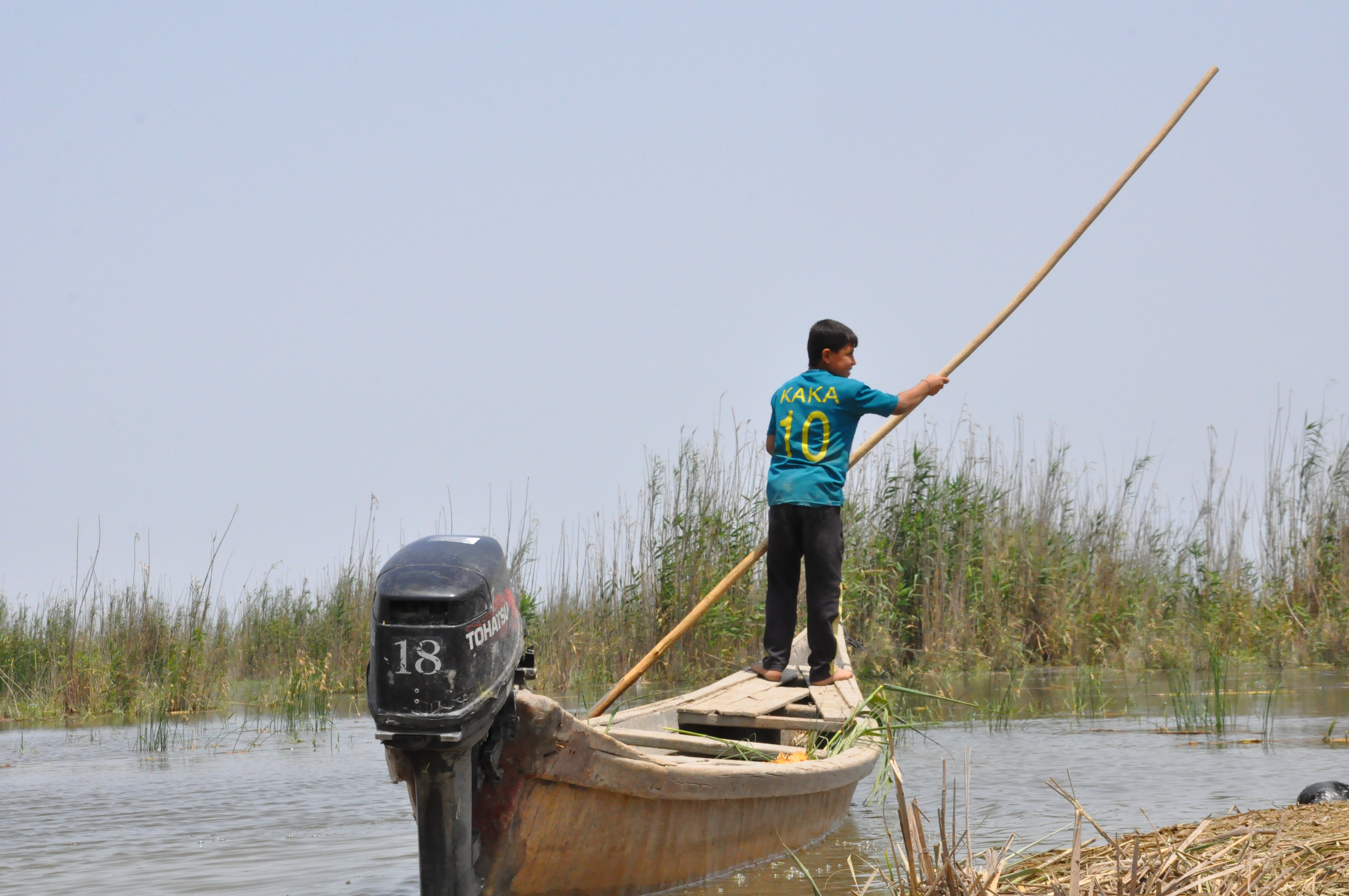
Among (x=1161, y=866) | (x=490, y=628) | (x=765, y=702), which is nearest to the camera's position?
(x=1161, y=866)

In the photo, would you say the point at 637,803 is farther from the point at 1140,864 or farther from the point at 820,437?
the point at 820,437

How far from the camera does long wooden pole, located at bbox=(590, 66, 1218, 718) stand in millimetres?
5512

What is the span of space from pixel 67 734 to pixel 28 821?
3576mm

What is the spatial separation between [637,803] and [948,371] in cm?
379

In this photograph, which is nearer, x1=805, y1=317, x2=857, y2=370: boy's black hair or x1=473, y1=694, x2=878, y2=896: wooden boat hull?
x1=473, y1=694, x2=878, y2=896: wooden boat hull

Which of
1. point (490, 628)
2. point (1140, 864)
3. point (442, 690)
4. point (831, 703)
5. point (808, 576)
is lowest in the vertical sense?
point (1140, 864)

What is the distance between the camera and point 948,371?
6371 mm

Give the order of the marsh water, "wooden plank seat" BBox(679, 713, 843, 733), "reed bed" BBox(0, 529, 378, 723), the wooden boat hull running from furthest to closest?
1. "reed bed" BBox(0, 529, 378, 723)
2. "wooden plank seat" BBox(679, 713, 843, 733)
3. the marsh water
4. the wooden boat hull

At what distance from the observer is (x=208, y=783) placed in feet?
20.0

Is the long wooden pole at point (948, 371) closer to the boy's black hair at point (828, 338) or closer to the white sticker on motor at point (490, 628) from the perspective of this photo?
the boy's black hair at point (828, 338)

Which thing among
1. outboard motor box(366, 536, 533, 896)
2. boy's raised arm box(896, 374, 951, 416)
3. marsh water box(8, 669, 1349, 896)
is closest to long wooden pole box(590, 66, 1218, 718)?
boy's raised arm box(896, 374, 951, 416)

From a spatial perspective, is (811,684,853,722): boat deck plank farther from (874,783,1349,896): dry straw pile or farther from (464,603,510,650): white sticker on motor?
(464,603,510,650): white sticker on motor

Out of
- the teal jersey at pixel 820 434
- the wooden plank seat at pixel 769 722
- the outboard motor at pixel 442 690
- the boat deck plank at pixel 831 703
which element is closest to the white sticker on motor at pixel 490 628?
the outboard motor at pixel 442 690

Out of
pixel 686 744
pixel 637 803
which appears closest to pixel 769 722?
pixel 686 744
